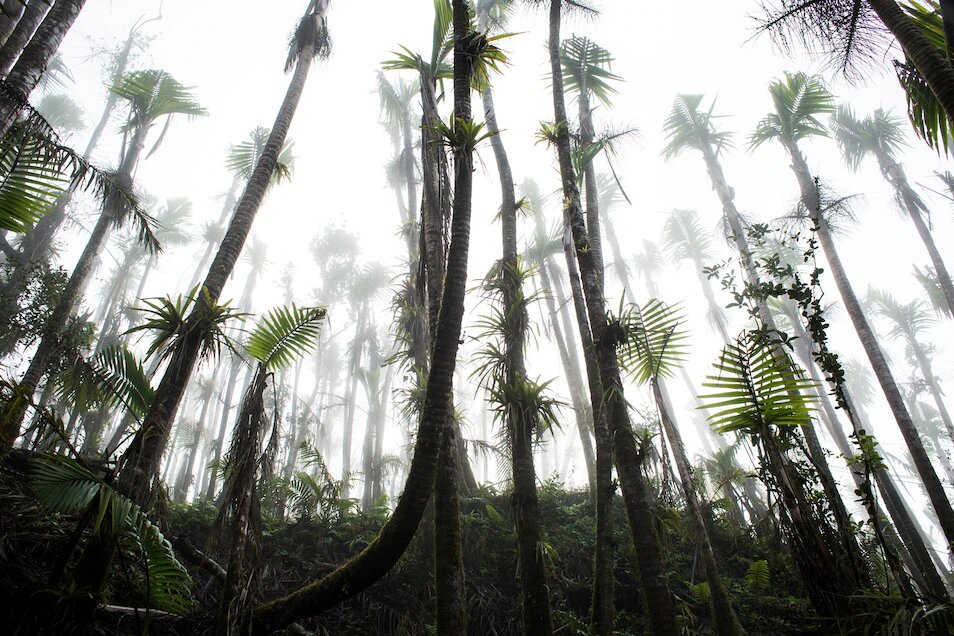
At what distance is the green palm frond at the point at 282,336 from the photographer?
4.56 meters

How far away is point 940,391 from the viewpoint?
29.1 metres

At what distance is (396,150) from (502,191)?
1543 cm

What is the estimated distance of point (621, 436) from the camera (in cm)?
473

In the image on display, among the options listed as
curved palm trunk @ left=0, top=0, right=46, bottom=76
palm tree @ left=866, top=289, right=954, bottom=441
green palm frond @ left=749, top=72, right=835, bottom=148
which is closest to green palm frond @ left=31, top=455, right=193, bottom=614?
curved palm trunk @ left=0, top=0, right=46, bottom=76

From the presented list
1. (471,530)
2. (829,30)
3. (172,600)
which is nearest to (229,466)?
(172,600)

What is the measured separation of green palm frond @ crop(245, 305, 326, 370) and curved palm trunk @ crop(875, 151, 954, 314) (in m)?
21.5

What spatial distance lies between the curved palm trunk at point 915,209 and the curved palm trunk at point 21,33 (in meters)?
24.6

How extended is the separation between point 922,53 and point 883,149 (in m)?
21.3

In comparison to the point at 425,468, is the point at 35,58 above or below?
above

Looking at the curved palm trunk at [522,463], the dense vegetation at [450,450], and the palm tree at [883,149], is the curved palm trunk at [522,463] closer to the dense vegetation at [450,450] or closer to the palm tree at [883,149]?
the dense vegetation at [450,450]

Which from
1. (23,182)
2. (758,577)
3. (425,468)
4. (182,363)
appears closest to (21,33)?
(23,182)

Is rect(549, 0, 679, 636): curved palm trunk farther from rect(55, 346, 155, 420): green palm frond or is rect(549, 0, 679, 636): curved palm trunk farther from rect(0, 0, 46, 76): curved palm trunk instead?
rect(0, 0, 46, 76): curved palm trunk

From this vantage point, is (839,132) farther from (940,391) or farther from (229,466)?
(229,466)

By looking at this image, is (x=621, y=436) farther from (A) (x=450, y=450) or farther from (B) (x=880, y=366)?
(B) (x=880, y=366)
